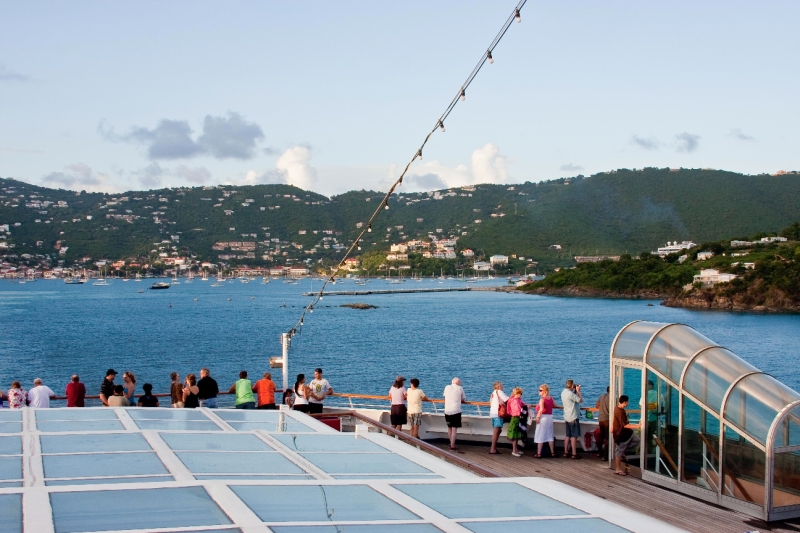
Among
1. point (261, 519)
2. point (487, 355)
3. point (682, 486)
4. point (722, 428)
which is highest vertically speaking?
point (261, 519)

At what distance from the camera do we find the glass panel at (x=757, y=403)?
9.73 m

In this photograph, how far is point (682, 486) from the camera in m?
10.9

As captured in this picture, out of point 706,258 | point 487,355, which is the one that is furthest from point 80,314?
point 706,258

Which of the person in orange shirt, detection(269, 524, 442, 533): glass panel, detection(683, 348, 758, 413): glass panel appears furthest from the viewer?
the person in orange shirt

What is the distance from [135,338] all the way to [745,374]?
72.8m

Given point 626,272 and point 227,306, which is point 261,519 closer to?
point 227,306

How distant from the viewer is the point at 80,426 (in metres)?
8.55

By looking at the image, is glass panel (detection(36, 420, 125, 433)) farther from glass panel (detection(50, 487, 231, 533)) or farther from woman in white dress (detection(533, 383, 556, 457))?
woman in white dress (detection(533, 383, 556, 457))

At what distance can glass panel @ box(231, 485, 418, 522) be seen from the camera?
461 centimetres

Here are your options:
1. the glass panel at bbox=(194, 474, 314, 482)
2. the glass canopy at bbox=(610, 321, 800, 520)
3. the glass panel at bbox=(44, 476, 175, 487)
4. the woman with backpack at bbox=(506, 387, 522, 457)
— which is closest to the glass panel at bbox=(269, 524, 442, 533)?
the glass panel at bbox=(194, 474, 314, 482)

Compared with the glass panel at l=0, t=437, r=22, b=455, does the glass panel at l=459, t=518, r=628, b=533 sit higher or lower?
higher

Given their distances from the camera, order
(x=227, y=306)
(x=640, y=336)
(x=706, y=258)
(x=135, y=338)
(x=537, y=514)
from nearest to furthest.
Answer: (x=537, y=514)
(x=640, y=336)
(x=135, y=338)
(x=227, y=306)
(x=706, y=258)

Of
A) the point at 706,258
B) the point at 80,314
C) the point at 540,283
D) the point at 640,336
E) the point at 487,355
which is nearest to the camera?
the point at 640,336

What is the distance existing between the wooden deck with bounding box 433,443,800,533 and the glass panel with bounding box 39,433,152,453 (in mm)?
5159
